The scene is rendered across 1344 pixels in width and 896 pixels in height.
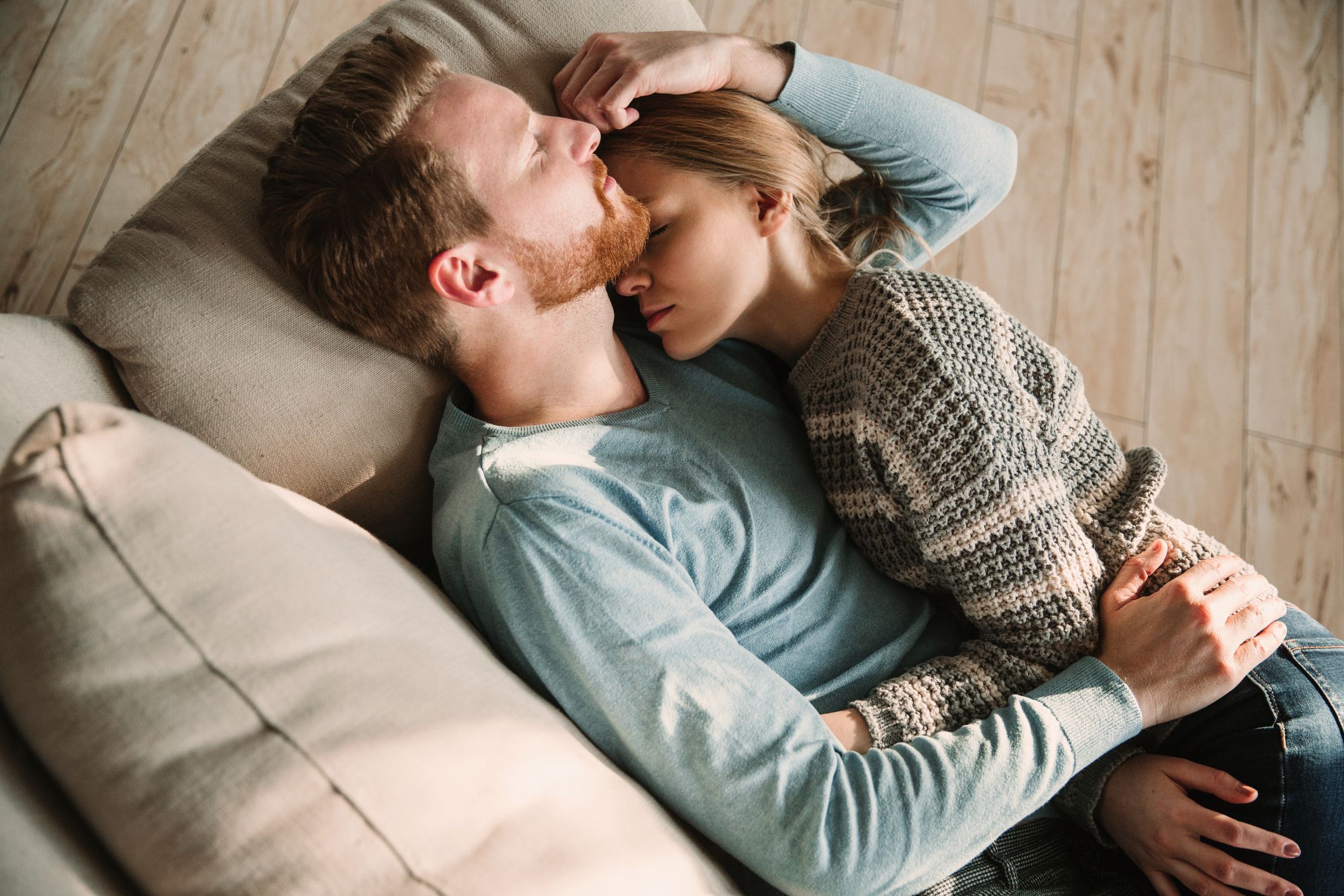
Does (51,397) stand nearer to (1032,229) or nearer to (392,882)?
(392,882)

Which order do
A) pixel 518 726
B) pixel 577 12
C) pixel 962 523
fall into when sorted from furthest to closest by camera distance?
1. pixel 577 12
2. pixel 962 523
3. pixel 518 726

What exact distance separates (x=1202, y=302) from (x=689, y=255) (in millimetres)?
1262

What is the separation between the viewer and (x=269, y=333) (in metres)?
1.03

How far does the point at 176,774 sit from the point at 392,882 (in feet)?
0.52

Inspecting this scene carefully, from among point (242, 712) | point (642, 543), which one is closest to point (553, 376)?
point (642, 543)

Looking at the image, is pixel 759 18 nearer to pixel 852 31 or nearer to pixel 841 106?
pixel 852 31

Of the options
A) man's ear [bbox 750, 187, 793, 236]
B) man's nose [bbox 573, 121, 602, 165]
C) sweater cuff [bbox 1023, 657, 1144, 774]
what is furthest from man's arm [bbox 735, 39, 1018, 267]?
sweater cuff [bbox 1023, 657, 1144, 774]

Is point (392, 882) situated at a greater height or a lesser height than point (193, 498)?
lesser

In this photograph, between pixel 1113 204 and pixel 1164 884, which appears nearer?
pixel 1164 884

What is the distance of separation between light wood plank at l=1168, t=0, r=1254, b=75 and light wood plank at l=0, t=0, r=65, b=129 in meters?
2.29

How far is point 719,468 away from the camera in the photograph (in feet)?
3.79

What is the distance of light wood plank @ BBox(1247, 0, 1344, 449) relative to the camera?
189 cm

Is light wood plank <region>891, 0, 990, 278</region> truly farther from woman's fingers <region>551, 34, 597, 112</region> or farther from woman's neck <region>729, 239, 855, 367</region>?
woman's fingers <region>551, 34, 597, 112</region>

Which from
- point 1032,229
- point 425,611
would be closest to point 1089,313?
point 1032,229
